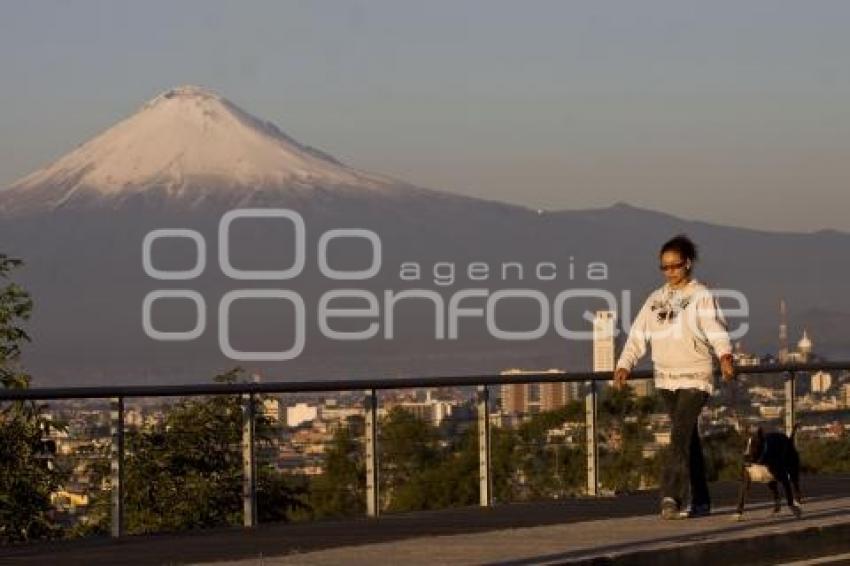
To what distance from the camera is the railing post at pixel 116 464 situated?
21.4m

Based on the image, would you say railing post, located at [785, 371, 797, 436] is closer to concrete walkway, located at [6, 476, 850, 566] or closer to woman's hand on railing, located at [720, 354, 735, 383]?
concrete walkway, located at [6, 476, 850, 566]

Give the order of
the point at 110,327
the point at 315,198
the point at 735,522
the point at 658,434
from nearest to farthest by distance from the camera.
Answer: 1. the point at 735,522
2. the point at 658,434
3. the point at 315,198
4. the point at 110,327

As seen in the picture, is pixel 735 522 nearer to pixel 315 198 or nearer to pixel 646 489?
pixel 646 489

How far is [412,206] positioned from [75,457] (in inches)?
6219

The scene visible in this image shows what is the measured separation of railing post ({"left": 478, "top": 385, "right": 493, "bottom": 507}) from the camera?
81.2 ft

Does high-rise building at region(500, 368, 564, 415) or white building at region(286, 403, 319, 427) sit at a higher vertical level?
high-rise building at region(500, 368, 564, 415)

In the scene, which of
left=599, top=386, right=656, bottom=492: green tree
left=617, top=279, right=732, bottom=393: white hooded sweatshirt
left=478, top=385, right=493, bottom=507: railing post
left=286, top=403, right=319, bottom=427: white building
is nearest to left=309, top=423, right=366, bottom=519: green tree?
left=286, top=403, right=319, bottom=427: white building

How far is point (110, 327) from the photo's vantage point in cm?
16262

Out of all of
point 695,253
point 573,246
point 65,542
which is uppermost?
point 573,246

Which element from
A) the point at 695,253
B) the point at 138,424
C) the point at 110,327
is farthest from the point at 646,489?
the point at 110,327

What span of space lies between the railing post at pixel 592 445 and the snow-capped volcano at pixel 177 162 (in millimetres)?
121757

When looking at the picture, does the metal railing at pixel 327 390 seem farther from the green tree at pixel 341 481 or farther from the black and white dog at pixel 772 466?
the black and white dog at pixel 772 466

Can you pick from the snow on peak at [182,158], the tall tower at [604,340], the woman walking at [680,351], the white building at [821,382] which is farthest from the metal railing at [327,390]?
the snow on peak at [182,158]

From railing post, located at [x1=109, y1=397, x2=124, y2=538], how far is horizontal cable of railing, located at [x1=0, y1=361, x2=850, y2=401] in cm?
12
